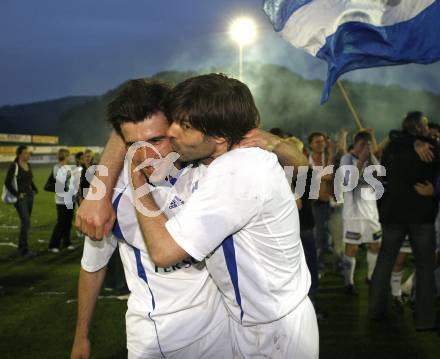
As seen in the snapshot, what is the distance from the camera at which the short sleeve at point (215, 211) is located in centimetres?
195

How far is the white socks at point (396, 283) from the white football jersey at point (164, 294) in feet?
16.0

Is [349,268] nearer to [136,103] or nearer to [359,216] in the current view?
[359,216]

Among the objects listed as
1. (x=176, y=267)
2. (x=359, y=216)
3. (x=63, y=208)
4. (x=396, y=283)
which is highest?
(x=176, y=267)

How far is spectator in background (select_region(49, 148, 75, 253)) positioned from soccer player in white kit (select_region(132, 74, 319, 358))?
8.81m

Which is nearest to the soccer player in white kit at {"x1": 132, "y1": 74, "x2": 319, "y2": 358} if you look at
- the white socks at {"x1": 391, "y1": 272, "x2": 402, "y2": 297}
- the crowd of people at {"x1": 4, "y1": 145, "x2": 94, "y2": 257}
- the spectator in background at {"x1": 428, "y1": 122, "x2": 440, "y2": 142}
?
the white socks at {"x1": 391, "y1": 272, "x2": 402, "y2": 297}

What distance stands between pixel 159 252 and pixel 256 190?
1.39 ft

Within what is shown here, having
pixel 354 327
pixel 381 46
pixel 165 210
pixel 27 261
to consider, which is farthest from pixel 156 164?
pixel 27 261

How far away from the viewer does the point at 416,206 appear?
5.75m

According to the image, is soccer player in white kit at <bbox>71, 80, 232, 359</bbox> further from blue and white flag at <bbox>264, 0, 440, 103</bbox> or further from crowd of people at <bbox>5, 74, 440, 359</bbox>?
blue and white flag at <bbox>264, 0, 440, 103</bbox>

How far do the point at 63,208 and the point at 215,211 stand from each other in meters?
9.37

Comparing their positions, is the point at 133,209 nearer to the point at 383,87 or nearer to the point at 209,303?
the point at 209,303

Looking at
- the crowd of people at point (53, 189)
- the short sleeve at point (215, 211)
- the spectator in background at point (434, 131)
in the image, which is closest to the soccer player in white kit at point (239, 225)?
the short sleeve at point (215, 211)

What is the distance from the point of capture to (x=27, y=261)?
974 centimetres

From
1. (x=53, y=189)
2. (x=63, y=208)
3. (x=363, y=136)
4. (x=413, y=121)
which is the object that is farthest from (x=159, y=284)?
(x=53, y=189)
